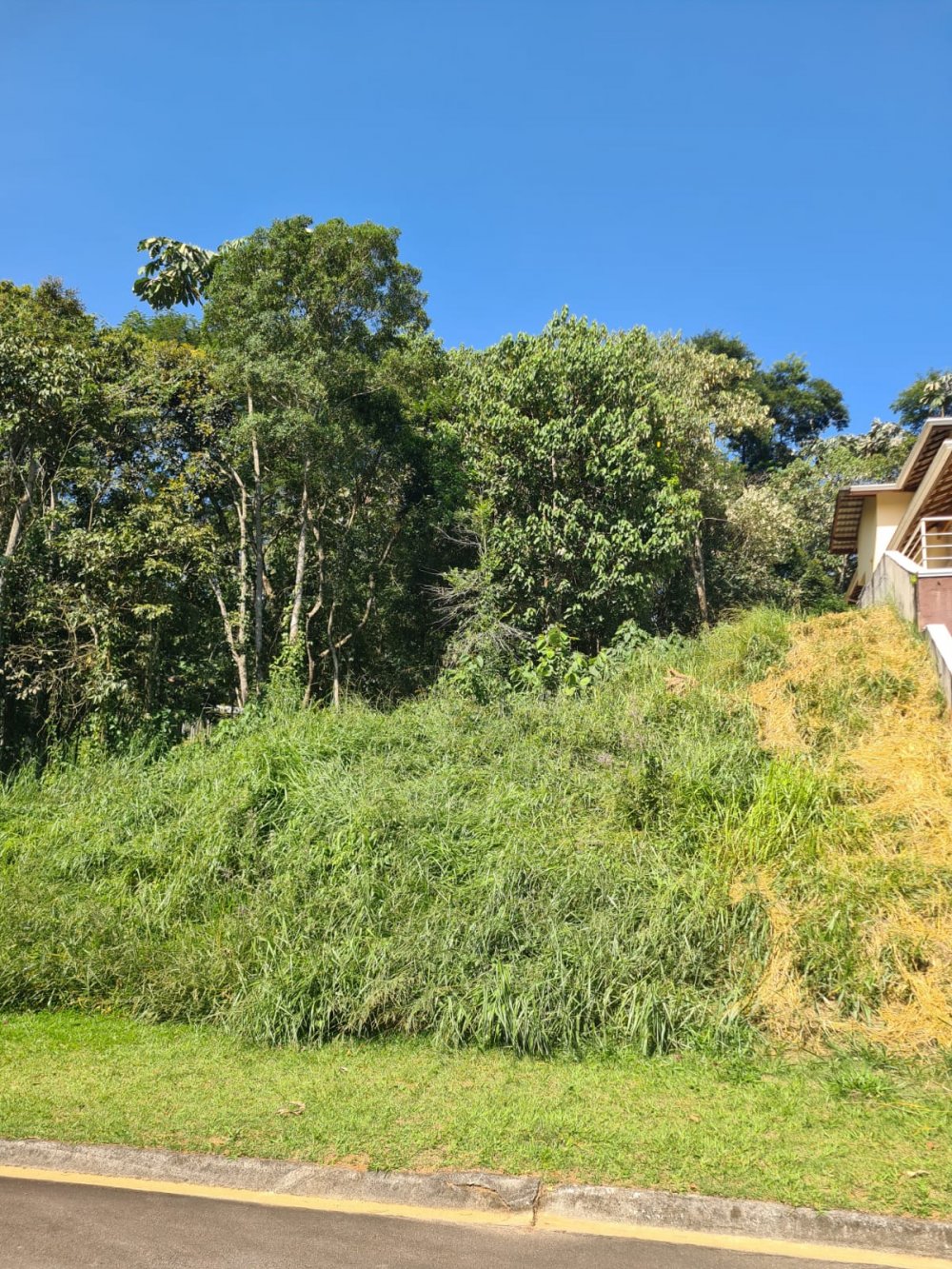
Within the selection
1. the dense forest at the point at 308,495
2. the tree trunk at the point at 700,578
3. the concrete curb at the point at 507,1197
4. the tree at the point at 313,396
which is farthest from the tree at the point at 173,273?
the concrete curb at the point at 507,1197

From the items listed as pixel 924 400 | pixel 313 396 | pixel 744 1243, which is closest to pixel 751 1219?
pixel 744 1243

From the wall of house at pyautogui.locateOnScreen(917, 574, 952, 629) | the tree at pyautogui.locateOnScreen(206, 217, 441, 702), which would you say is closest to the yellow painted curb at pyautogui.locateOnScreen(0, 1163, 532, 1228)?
the wall of house at pyautogui.locateOnScreen(917, 574, 952, 629)

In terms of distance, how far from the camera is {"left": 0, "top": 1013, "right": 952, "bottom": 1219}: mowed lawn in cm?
446

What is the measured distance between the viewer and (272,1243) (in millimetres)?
4020

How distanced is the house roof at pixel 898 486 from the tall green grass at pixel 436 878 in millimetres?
7220

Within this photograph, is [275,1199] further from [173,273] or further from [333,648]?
[173,273]

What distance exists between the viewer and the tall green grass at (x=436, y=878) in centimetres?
669

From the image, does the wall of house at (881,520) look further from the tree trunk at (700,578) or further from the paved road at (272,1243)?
the paved road at (272,1243)

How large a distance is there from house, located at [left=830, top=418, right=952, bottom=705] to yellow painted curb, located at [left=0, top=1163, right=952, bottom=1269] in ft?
23.1

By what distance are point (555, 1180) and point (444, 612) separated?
16.7 meters

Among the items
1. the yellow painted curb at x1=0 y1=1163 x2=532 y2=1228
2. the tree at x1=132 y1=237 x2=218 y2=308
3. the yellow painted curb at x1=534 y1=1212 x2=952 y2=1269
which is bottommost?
the yellow painted curb at x1=0 y1=1163 x2=532 y2=1228

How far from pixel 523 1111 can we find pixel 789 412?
40.3 metres

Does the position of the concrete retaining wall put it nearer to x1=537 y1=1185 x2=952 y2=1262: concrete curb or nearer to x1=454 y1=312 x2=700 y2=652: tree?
x1=454 y1=312 x2=700 y2=652: tree

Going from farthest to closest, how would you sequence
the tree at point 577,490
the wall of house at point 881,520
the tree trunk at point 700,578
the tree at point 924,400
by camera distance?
the tree at point 924,400, the tree trunk at point 700,578, the wall of house at point 881,520, the tree at point 577,490
